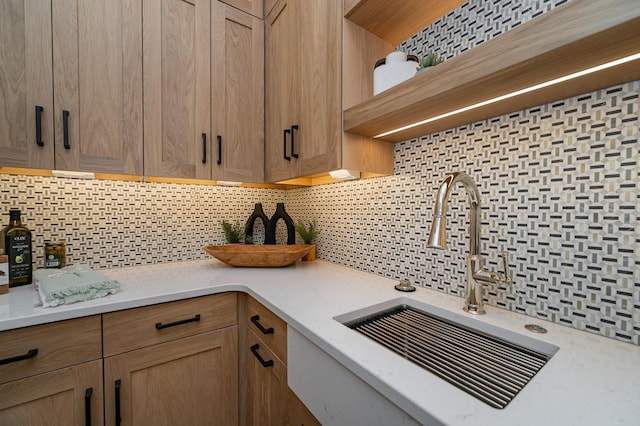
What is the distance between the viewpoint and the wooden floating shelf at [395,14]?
3.05ft

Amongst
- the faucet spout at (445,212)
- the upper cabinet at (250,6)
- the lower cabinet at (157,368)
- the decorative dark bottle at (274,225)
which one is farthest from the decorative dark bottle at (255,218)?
the faucet spout at (445,212)

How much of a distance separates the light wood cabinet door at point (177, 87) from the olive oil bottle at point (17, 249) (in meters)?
0.52

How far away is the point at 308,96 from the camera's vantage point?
1186 millimetres

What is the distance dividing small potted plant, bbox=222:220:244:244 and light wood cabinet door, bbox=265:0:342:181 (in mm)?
418

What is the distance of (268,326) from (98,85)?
47.9 inches

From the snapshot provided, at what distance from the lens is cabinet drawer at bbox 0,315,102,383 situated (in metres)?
0.78

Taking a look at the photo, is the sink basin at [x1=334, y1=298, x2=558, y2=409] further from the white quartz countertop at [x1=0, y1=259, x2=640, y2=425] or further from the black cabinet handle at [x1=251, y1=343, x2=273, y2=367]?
the black cabinet handle at [x1=251, y1=343, x2=273, y2=367]

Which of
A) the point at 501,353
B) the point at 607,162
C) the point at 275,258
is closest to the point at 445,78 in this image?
the point at 607,162

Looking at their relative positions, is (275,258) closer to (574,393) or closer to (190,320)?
(190,320)

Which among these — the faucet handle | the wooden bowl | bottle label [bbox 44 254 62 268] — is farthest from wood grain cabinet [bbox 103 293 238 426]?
the faucet handle

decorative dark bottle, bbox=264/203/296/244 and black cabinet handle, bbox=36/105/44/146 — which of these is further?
decorative dark bottle, bbox=264/203/296/244

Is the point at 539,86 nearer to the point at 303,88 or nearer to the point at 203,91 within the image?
the point at 303,88

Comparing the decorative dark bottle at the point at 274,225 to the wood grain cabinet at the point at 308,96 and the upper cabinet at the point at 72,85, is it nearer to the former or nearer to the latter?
the wood grain cabinet at the point at 308,96

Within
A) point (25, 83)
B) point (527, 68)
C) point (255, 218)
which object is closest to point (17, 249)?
point (25, 83)
